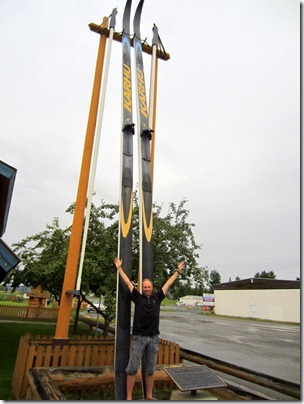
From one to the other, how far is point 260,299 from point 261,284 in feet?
6.15

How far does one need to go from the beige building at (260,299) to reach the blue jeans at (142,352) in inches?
1375

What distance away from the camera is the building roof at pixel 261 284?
36781 millimetres

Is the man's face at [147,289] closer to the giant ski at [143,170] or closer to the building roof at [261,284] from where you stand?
the giant ski at [143,170]

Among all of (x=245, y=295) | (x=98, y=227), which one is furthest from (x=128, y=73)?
(x=245, y=295)

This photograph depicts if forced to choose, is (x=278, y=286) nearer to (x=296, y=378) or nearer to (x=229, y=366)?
(x=296, y=378)

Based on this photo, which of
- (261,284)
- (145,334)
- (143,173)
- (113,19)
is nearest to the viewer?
(145,334)

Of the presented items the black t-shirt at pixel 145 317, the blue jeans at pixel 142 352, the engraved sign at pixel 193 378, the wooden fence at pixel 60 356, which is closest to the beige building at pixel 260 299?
the wooden fence at pixel 60 356

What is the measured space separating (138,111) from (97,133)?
3.81 ft

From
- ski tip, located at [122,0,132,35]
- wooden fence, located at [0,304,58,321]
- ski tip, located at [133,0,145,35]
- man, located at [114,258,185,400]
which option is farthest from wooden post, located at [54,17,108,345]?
wooden fence, located at [0,304,58,321]

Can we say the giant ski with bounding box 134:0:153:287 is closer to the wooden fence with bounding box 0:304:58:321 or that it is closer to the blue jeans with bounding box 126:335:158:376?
the blue jeans with bounding box 126:335:158:376

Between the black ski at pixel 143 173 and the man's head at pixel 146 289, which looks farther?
the black ski at pixel 143 173

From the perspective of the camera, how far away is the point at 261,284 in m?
40.1

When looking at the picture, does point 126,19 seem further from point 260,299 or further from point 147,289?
point 260,299

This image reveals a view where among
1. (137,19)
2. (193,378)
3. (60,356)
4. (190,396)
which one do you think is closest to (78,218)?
(60,356)
